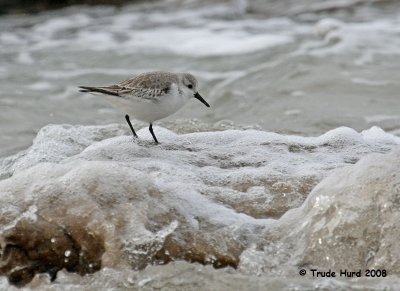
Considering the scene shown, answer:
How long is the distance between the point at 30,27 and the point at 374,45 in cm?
593

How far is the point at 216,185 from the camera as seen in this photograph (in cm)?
500

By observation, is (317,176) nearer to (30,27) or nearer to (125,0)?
(30,27)

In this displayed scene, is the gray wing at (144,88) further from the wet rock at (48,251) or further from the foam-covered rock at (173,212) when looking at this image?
the wet rock at (48,251)

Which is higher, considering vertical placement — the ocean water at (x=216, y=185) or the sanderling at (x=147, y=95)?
the sanderling at (x=147, y=95)

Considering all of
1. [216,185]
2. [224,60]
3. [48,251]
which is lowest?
[224,60]

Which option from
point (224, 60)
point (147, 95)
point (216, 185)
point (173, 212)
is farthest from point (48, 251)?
point (224, 60)

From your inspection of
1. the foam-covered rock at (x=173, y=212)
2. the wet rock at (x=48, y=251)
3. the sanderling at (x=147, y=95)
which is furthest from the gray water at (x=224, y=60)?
the wet rock at (x=48, y=251)

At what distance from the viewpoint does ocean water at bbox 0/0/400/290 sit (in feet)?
13.3

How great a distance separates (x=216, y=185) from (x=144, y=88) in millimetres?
1129

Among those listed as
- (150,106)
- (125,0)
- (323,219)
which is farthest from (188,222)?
(125,0)

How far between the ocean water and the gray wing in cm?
38

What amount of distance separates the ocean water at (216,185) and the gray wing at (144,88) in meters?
0.38

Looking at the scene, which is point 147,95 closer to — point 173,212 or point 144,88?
point 144,88

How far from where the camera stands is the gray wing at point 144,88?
568cm
